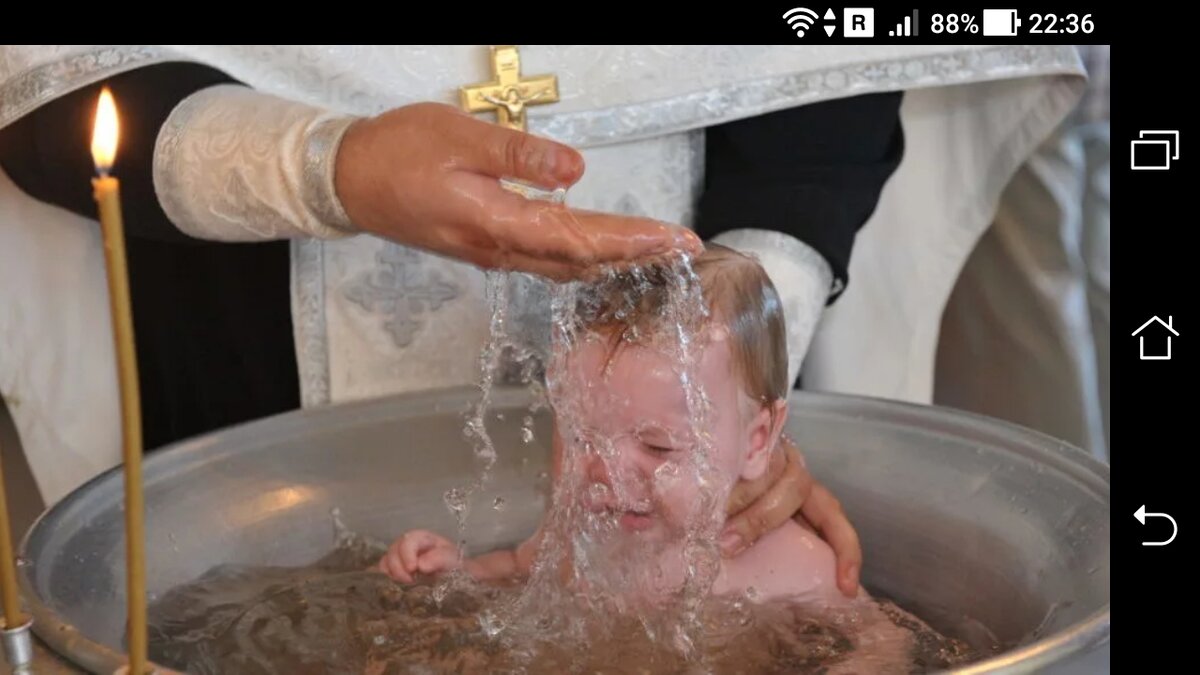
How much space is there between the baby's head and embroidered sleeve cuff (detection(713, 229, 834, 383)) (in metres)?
0.15

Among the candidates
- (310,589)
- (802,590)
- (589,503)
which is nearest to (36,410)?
(310,589)

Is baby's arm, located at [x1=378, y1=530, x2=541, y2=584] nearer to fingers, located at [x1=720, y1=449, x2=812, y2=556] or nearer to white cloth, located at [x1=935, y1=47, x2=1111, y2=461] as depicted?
fingers, located at [x1=720, y1=449, x2=812, y2=556]

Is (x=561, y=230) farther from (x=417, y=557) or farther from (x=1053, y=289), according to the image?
(x=1053, y=289)

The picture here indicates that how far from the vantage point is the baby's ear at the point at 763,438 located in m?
0.86

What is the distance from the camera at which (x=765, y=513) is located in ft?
2.89

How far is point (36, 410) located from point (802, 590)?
2.11ft

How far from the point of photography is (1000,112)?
1.21m

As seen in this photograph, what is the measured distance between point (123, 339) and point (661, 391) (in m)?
0.43

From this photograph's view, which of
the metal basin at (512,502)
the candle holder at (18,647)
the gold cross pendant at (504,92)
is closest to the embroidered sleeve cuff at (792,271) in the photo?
the metal basin at (512,502)

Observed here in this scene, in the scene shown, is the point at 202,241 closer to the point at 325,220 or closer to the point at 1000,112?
the point at 325,220
